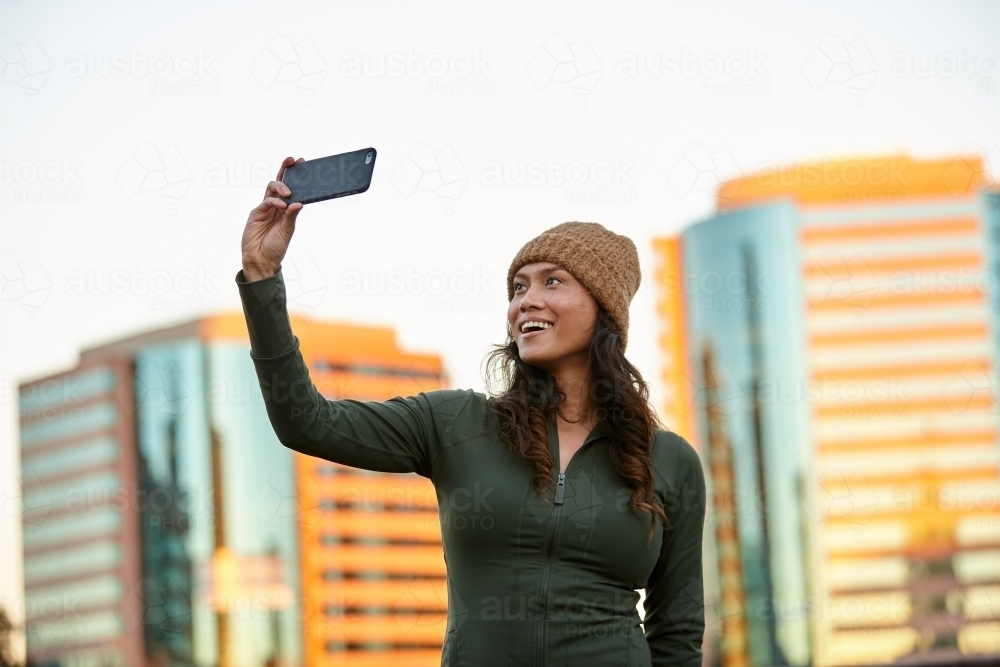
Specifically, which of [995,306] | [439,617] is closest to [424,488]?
[439,617]

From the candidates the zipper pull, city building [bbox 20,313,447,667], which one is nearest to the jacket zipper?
the zipper pull

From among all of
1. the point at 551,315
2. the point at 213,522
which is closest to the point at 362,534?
the point at 213,522

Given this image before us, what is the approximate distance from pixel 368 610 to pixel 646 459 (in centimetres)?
12199

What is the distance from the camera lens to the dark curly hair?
3.33m

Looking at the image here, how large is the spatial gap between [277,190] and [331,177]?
0.15 metres

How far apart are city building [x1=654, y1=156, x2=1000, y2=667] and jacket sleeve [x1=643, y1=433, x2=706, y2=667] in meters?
97.0

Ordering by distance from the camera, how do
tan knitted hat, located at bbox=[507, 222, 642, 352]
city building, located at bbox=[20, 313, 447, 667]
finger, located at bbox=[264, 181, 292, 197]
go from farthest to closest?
city building, located at bbox=[20, 313, 447, 667]
tan knitted hat, located at bbox=[507, 222, 642, 352]
finger, located at bbox=[264, 181, 292, 197]

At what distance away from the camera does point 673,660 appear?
358cm

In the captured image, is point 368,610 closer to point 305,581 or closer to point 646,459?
point 305,581

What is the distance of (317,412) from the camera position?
2996mm

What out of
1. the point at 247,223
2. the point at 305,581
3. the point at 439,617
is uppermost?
the point at 247,223

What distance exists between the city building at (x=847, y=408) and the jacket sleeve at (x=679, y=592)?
318ft

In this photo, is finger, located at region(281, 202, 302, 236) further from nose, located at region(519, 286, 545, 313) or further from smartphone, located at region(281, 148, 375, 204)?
nose, located at region(519, 286, 545, 313)

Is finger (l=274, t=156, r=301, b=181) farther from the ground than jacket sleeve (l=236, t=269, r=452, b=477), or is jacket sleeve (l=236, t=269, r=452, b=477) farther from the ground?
finger (l=274, t=156, r=301, b=181)
